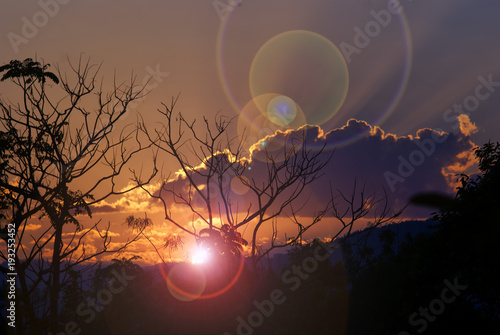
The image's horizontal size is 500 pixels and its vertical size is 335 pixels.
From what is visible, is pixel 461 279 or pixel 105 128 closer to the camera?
pixel 461 279

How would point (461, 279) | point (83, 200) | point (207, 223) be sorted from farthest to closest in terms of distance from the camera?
1. point (83, 200)
2. point (207, 223)
3. point (461, 279)

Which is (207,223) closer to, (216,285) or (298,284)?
(216,285)

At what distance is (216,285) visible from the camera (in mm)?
14828

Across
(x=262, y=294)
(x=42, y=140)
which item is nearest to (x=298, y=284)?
(x=262, y=294)

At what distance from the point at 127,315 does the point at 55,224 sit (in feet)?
17.5

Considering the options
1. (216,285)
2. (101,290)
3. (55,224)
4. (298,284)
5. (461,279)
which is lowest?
(461,279)

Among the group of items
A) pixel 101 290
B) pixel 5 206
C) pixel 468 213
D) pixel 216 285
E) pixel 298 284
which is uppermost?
pixel 5 206

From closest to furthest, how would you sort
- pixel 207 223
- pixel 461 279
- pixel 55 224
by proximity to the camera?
pixel 461 279 < pixel 207 223 < pixel 55 224

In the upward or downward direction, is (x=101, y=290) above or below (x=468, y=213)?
above

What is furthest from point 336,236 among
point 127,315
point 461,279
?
point 127,315

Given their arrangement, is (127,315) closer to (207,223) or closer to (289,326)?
(207,223)

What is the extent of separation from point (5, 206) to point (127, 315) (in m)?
7.65

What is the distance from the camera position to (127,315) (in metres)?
14.4

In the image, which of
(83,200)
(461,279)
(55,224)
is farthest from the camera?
(83,200)
